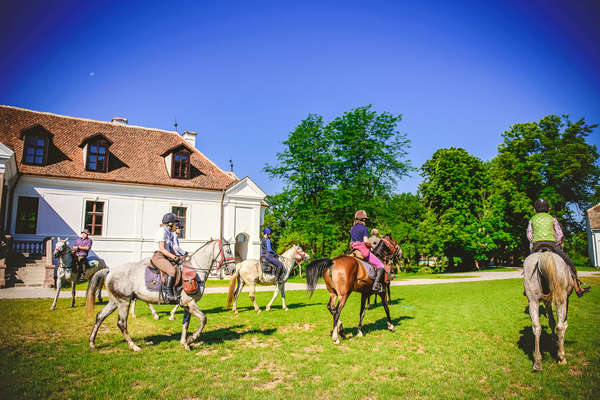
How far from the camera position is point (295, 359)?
6527 mm

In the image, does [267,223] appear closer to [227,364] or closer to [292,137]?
[292,137]

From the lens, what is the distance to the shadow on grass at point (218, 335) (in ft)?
26.0

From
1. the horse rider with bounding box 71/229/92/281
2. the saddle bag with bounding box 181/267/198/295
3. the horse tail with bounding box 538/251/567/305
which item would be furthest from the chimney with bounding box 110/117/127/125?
the horse tail with bounding box 538/251/567/305

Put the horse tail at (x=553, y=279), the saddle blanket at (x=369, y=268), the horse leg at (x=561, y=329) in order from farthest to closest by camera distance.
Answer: the saddle blanket at (x=369, y=268), the horse tail at (x=553, y=279), the horse leg at (x=561, y=329)

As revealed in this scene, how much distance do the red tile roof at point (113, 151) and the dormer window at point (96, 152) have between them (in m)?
0.35

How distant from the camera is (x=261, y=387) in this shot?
5254 mm

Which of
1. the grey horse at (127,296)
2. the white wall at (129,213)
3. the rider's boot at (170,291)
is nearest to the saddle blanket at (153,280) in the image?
the grey horse at (127,296)

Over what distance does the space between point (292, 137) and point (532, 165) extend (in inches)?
1143

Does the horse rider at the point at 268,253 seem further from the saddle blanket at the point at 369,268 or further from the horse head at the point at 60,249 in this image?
the horse head at the point at 60,249

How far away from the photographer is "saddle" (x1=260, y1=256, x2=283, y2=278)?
1234 cm

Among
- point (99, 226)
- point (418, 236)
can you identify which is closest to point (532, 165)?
point (418, 236)

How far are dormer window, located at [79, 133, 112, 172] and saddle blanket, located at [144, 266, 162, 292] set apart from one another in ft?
66.0

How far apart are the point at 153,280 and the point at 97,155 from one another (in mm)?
20792

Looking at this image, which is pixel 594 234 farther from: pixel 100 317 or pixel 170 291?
pixel 100 317
